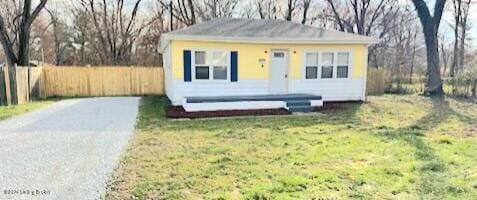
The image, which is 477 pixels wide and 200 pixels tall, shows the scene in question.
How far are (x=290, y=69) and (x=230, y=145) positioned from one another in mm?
7326

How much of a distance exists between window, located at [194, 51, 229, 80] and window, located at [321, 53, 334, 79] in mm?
3703

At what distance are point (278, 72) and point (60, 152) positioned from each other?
8827 mm

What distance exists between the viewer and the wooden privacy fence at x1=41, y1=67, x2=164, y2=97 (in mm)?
16953

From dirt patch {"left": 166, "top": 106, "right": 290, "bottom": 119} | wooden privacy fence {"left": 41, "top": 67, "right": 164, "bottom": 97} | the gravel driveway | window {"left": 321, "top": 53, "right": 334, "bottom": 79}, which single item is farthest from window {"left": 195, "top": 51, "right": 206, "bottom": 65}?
wooden privacy fence {"left": 41, "top": 67, "right": 164, "bottom": 97}

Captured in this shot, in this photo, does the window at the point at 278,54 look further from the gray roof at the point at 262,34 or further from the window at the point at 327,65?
the window at the point at 327,65

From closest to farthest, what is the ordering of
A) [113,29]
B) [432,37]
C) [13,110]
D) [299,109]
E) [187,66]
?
1. [13,110]
2. [299,109]
3. [187,66]
4. [432,37]
5. [113,29]

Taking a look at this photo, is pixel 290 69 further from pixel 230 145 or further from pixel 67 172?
pixel 67 172

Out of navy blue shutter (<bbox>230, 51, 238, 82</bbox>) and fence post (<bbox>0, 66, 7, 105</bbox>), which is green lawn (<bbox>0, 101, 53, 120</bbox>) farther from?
navy blue shutter (<bbox>230, 51, 238, 82</bbox>)

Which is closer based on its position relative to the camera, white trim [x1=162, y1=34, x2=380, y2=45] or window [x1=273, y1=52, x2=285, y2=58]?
white trim [x1=162, y1=34, x2=380, y2=45]

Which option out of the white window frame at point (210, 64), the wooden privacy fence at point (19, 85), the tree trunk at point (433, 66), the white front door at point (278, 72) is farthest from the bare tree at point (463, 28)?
the wooden privacy fence at point (19, 85)

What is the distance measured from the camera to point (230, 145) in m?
6.63

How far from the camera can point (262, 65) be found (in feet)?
43.1

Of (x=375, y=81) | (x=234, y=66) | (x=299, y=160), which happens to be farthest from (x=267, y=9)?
(x=299, y=160)

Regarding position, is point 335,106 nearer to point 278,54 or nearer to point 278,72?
point 278,72
